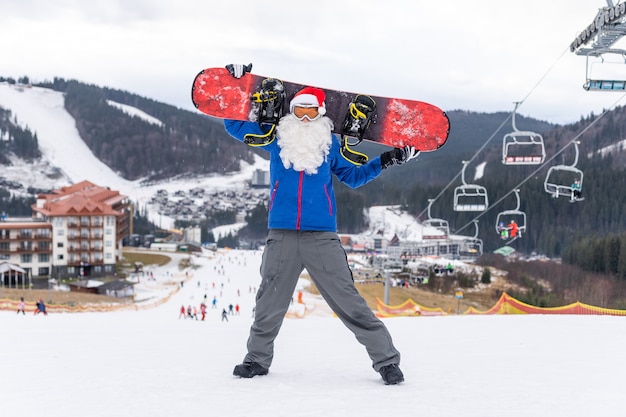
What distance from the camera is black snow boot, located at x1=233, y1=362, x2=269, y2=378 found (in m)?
3.30

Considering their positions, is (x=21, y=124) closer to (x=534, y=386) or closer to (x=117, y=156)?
(x=117, y=156)

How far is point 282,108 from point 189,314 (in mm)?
18840

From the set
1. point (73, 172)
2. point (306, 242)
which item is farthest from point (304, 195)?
point (73, 172)

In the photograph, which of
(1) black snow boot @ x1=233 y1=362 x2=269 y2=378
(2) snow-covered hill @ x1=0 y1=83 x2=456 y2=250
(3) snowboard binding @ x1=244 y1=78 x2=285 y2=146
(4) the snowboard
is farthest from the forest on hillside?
(1) black snow boot @ x1=233 y1=362 x2=269 y2=378

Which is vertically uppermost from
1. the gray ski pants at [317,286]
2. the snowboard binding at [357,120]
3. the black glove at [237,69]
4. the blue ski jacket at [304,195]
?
the black glove at [237,69]

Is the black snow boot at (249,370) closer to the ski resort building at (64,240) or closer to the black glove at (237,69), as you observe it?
the black glove at (237,69)

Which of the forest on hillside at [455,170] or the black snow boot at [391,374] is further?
the forest on hillside at [455,170]

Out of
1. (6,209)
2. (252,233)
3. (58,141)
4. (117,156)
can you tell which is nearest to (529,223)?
(252,233)

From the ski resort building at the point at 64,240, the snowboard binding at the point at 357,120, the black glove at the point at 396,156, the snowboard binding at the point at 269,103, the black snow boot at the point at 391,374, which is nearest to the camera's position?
the black snow boot at the point at 391,374

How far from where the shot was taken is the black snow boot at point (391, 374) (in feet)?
10.3

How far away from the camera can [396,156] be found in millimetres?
3465

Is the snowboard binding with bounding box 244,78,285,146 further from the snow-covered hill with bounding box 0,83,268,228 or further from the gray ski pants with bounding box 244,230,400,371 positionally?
the snow-covered hill with bounding box 0,83,268,228

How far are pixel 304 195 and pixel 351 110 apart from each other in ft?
2.29

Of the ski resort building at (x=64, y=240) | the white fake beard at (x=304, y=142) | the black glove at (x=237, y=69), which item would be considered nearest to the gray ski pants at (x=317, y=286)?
the white fake beard at (x=304, y=142)
